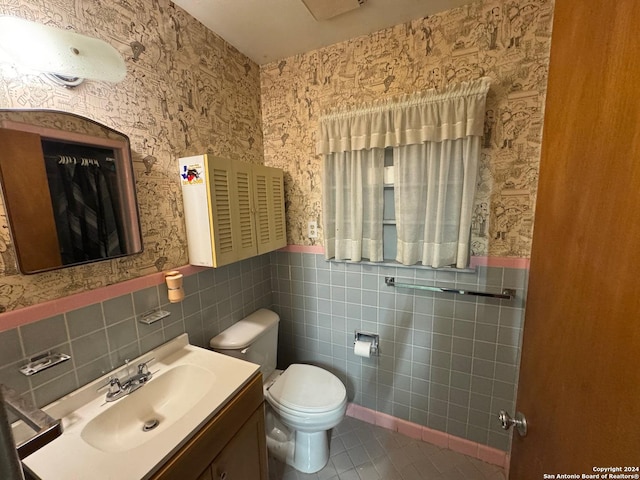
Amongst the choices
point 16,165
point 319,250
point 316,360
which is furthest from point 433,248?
point 16,165

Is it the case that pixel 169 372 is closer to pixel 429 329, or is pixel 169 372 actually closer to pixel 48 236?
pixel 48 236

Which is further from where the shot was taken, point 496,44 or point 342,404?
point 342,404

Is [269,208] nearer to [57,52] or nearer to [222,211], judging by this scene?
[222,211]

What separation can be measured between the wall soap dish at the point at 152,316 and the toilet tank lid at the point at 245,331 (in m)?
0.36

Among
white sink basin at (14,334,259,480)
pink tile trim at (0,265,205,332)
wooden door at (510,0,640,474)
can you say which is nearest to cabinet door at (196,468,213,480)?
white sink basin at (14,334,259,480)

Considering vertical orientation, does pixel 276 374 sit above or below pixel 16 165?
below

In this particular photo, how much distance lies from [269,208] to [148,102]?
2.59 feet

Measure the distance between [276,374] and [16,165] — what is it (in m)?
1.62

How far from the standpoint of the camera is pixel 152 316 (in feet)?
3.87

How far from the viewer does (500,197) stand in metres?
1.37

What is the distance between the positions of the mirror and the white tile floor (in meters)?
1.58

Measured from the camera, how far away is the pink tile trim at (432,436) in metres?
1.54

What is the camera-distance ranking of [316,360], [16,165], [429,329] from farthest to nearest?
1. [316,360]
2. [429,329]
3. [16,165]

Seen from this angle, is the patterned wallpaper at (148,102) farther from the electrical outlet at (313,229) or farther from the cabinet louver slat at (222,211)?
the electrical outlet at (313,229)
